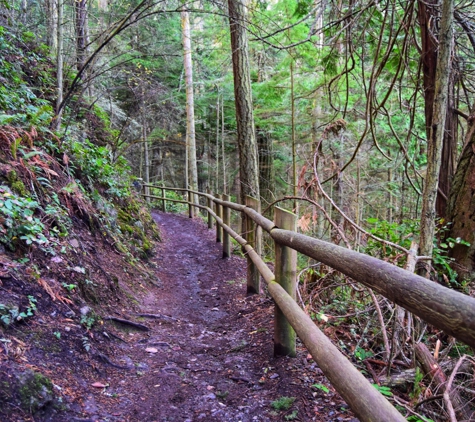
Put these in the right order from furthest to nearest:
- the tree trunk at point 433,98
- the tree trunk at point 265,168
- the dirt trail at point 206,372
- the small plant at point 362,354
Result: the tree trunk at point 265,168, the tree trunk at point 433,98, the small plant at point 362,354, the dirt trail at point 206,372

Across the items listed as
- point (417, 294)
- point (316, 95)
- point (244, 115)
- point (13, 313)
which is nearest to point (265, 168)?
point (316, 95)

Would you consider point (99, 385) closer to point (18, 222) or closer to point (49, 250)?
point (49, 250)

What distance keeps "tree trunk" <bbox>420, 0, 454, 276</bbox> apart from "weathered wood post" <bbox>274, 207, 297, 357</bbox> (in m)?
1.41

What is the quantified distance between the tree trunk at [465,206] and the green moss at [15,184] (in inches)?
183

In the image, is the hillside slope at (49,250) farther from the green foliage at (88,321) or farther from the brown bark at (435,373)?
the brown bark at (435,373)

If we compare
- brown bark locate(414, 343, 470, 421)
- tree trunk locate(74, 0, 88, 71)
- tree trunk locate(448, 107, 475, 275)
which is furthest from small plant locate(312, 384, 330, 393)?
tree trunk locate(74, 0, 88, 71)

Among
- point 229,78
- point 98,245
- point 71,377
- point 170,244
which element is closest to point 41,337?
point 71,377


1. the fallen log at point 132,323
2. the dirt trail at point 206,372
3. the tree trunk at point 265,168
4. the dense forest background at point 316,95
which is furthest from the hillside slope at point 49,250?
the tree trunk at point 265,168

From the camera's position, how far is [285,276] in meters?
2.90

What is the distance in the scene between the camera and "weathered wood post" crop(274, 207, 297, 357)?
9.43ft

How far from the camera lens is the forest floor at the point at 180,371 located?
2271 mm

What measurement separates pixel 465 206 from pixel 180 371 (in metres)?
3.51

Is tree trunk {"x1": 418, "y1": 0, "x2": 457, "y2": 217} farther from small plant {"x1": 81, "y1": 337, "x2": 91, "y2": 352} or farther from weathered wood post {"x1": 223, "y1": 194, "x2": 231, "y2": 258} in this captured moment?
small plant {"x1": 81, "y1": 337, "x2": 91, "y2": 352}

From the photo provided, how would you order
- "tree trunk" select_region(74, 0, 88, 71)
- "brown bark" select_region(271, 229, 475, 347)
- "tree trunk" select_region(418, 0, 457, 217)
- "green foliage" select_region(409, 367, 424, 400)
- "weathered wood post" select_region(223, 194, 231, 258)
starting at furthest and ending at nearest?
"weathered wood post" select_region(223, 194, 231, 258), "tree trunk" select_region(74, 0, 88, 71), "tree trunk" select_region(418, 0, 457, 217), "green foliage" select_region(409, 367, 424, 400), "brown bark" select_region(271, 229, 475, 347)
